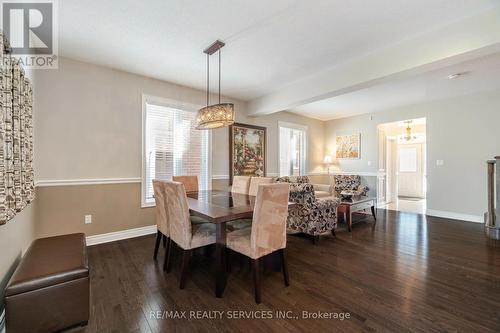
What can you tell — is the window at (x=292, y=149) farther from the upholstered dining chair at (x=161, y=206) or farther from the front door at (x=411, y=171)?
the front door at (x=411, y=171)

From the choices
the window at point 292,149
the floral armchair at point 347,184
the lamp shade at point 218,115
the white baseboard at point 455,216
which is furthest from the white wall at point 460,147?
the lamp shade at point 218,115

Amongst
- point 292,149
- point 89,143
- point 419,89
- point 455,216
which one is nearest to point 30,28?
point 89,143

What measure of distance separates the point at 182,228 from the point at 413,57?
327cm

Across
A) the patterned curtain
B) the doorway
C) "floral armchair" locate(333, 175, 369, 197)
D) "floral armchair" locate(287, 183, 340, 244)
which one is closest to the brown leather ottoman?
the patterned curtain

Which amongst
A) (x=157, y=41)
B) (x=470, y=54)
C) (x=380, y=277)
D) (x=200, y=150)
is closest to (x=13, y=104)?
(x=157, y=41)

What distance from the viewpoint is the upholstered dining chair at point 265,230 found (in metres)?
1.89

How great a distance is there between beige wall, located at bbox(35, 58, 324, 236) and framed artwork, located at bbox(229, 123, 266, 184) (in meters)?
1.57

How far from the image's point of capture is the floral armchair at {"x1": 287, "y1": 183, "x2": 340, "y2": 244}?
129 inches

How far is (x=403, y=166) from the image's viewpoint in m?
8.35

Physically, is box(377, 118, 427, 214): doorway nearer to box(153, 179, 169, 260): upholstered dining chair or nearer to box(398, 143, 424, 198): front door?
box(398, 143, 424, 198): front door

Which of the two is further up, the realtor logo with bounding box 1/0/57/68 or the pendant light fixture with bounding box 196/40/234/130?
the realtor logo with bounding box 1/0/57/68

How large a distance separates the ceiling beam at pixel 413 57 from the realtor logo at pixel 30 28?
11.2 ft

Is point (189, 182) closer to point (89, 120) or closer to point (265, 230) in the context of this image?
point (89, 120)

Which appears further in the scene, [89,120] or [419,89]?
[419,89]
